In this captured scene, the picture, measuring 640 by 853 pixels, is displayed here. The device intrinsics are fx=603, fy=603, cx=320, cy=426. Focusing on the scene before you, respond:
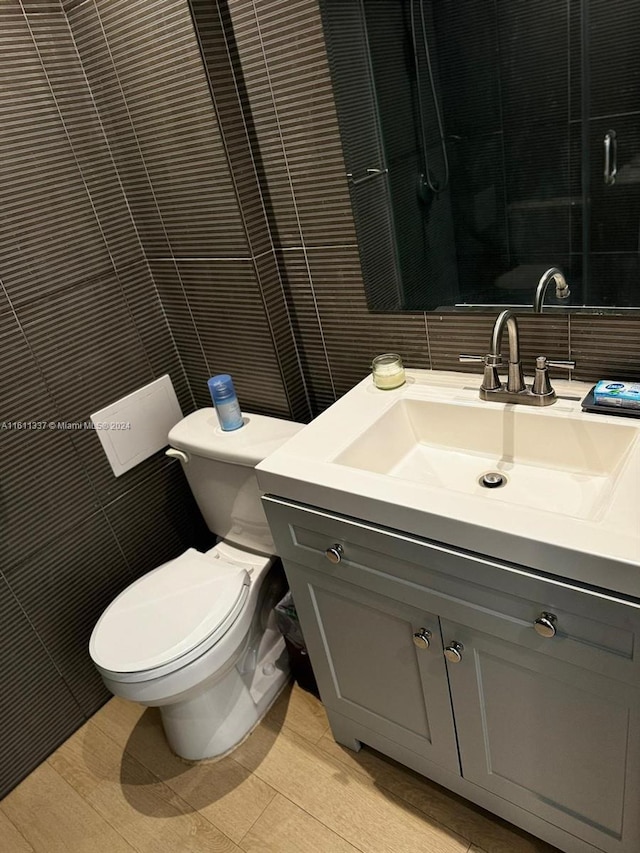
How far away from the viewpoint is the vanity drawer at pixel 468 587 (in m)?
0.90

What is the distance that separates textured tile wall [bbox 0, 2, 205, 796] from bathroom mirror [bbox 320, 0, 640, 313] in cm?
74

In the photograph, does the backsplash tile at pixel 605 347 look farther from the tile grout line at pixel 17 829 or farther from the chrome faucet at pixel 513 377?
the tile grout line at pixel 17 829

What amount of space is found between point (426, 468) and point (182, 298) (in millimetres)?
929

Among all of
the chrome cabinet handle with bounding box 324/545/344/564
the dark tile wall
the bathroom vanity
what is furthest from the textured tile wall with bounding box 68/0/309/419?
the chrome cabinet handle with bounding box 324/545/344/564

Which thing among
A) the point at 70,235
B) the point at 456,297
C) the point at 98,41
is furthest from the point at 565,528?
the point at 98,41

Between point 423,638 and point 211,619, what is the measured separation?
577mm

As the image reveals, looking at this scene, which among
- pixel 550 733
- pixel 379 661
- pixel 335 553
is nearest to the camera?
pixel 550 733

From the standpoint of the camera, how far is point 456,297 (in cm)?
143

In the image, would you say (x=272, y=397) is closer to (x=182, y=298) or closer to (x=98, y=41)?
(x=182, y=298)

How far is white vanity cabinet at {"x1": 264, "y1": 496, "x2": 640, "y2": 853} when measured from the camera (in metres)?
0.95

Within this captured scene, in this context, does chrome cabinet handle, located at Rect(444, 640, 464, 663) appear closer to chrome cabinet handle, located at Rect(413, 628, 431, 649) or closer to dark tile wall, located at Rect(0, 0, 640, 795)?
chrome cabinet handle, located at Rect(413, 628, 431, 649)

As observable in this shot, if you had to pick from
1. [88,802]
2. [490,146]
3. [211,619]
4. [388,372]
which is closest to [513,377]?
[388,372]

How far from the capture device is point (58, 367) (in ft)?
5.46

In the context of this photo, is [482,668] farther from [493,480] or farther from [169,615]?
[169,615]
